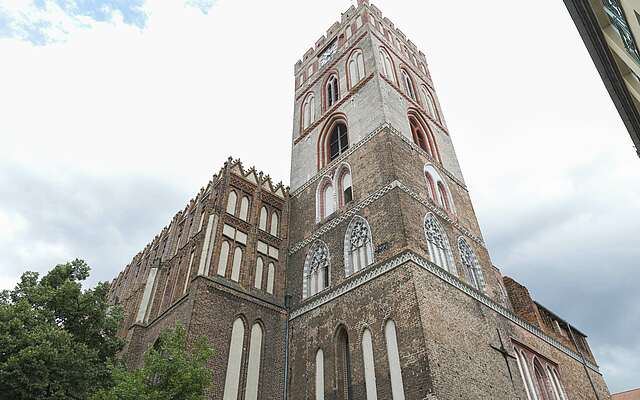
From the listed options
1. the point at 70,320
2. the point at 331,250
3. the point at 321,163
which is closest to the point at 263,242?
the point at 331,250

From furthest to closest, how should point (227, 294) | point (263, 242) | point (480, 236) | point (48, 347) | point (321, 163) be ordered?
point (321, 163) < point (480, 236) < point (263, 242) < point (227, 294) < point (48, 347)

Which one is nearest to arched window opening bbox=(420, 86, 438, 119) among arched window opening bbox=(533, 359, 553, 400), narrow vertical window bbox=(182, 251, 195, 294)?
arched window opening bbox=(533, 359, 553, 400)

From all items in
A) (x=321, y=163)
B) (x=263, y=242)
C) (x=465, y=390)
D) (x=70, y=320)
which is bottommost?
(x=465, y=390)

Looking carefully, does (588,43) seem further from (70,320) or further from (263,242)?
(70,320)

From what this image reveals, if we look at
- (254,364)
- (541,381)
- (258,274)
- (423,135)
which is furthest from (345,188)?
(541,381)

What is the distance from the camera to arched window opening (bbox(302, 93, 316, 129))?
2467 centimetres

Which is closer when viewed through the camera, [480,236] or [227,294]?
[227,294]

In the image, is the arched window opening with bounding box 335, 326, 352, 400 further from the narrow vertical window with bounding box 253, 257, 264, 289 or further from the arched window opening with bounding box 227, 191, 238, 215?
the arched window opening with bounding box 227, 191, 238, 215

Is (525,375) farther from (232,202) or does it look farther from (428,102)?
(428,102)

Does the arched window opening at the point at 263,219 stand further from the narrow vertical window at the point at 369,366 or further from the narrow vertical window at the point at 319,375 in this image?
the narrow vertical window at the point at 369,366

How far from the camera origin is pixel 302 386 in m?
14.1

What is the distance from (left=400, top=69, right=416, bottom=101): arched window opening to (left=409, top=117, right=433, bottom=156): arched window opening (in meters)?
2.12

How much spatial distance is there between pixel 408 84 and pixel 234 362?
58.5 feet

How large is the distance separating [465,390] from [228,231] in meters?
10.2
